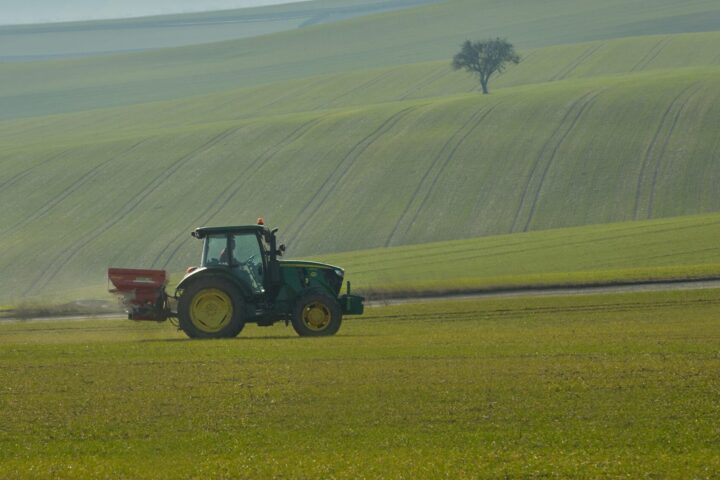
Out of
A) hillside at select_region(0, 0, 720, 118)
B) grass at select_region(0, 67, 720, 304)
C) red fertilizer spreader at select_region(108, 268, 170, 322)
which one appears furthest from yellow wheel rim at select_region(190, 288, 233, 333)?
hillside at select_region(0, 0, 720, 118)

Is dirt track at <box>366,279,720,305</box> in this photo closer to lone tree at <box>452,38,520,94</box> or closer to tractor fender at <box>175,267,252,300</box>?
tractor fender at <box>175,267,252,300</box>

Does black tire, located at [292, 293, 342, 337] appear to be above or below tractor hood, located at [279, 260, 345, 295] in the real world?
below

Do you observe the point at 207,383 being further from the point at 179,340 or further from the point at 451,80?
the point at 451,80

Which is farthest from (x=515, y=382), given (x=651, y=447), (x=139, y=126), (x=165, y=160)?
(x=139, y=126)

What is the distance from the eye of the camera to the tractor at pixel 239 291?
23516mm

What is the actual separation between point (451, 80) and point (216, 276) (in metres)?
90.8

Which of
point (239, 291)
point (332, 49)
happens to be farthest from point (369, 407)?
point (332, 49)

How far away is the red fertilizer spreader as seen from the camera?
24391mm

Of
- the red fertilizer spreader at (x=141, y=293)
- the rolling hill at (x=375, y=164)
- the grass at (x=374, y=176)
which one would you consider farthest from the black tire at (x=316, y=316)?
the grass at (x=374, y=176)

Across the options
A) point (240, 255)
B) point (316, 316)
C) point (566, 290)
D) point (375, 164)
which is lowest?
point (566, 290)

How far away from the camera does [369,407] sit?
14.3 meters

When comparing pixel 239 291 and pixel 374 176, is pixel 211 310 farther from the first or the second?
pixel 374 176

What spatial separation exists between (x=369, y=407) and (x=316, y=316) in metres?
9.79

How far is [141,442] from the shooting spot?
12.8 metres
